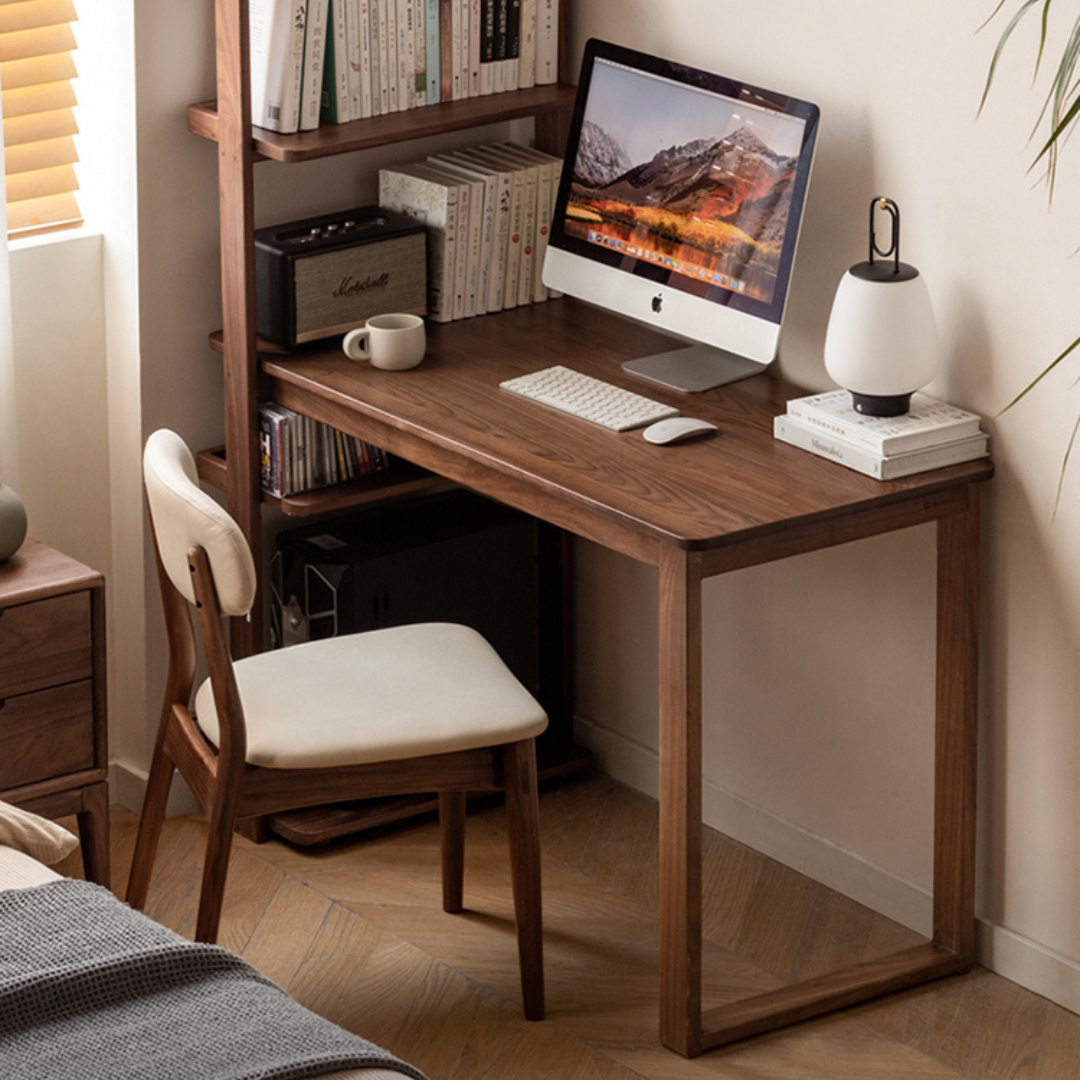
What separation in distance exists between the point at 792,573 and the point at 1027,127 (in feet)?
2.69

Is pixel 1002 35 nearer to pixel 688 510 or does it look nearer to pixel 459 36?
pixel 688 510

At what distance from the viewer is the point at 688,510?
240 cm

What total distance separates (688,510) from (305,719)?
0.58m

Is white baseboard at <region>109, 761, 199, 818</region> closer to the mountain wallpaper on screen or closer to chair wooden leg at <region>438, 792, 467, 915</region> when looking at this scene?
chair wooden leg at <region>438, 792, 467, 915</region>

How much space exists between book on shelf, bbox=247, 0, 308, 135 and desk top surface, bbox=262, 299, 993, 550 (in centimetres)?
37

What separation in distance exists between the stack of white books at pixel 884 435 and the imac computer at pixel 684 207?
0.53ft

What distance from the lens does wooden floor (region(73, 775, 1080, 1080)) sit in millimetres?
2600

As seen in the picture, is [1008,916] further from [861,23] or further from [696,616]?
[861,23]

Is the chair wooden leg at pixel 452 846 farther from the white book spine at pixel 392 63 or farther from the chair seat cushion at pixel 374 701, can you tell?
the white book spine at pixel 392 63

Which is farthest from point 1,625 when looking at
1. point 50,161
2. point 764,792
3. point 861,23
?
point 861,23

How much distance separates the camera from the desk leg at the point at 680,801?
2389 mm

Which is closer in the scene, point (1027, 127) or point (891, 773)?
point (1027, 127)

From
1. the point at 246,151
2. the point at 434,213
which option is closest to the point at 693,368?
the point at 434,213

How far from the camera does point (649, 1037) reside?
2.64 metres
